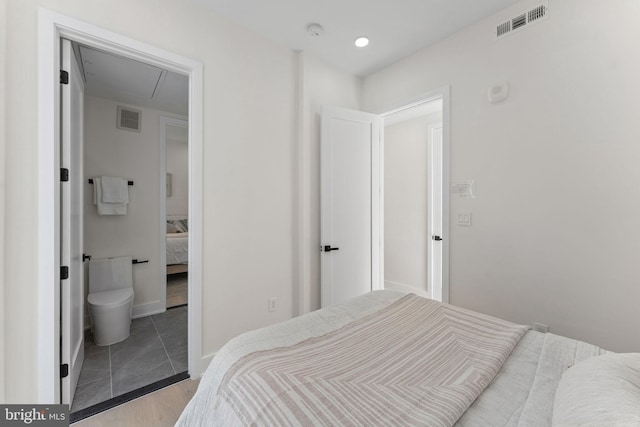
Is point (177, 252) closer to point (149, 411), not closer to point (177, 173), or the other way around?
point (177, 173)

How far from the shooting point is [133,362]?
7.46ft

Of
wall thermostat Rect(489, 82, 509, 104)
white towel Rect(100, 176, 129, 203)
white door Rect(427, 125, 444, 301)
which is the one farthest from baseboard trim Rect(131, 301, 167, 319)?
wall thermostat Rect(489, 82, 509, 104)

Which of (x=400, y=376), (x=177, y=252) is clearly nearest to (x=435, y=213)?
(x=400, y=376)

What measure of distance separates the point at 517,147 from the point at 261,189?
201 cm

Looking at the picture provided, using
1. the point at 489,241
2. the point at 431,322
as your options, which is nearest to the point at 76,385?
the point at 431,322

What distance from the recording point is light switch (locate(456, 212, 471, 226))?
223 cm

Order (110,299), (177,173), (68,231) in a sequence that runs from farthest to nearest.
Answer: (177,173)
(110,299)
(68,231)

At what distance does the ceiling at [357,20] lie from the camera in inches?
78.1

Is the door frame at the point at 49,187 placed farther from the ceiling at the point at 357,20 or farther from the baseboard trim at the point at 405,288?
the baseboard trim at the point at 405,288

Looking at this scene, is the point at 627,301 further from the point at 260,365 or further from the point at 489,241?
the point at 260,365

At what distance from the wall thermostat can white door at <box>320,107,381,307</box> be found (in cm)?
114

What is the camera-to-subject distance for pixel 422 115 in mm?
3746

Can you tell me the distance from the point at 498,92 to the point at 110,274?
4057 millimetres

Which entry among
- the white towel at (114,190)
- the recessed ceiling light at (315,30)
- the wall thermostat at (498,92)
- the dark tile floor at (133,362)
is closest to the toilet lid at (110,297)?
the dark tile floor at (133,362)
